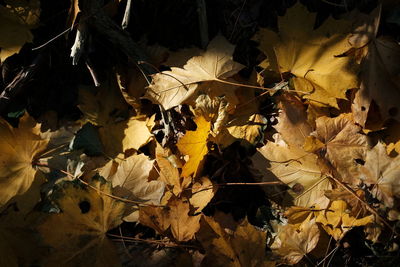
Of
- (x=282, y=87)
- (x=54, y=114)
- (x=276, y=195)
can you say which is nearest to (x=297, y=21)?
(x=282, y=87)

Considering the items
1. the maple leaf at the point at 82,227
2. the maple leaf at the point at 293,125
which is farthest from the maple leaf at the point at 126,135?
the maple leaf at the point at 293,125

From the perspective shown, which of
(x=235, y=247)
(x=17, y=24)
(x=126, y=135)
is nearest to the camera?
(x=235, y=247)

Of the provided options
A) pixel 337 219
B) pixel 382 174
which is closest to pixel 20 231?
pixel 337 219

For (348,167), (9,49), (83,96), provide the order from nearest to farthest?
(348,167), (9,49), (83,96)

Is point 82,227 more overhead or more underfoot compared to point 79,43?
more underfoot

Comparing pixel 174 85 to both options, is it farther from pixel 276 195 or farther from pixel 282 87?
pixel 276 195

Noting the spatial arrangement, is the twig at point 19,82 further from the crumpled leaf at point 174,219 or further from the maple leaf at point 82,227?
the crumpled leaf at point 174,219

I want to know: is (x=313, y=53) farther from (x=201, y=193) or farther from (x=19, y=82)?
(x=19, y=82)

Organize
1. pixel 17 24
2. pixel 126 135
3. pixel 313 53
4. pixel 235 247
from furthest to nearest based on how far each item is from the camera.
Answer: pixel 126 135 < pixel 17 24 < pixel 313 53 < pixel 235 247
